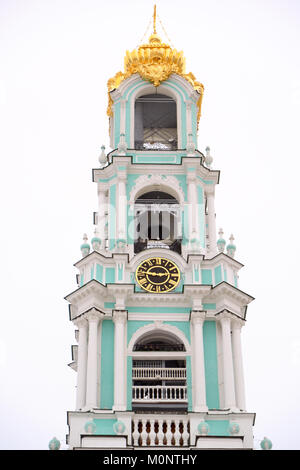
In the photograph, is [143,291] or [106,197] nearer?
[143,291]

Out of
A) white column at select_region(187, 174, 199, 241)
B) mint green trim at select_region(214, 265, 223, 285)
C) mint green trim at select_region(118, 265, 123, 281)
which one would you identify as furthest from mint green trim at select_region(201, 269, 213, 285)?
mint green trim at select_region(118, 265, 123, 281)

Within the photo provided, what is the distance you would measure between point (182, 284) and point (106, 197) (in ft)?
15.4

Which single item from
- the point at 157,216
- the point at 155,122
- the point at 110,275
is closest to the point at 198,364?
the point at 110,275

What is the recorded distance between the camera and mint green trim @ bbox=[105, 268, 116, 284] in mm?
26547

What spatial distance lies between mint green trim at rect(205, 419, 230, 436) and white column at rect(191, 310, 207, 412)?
41cm

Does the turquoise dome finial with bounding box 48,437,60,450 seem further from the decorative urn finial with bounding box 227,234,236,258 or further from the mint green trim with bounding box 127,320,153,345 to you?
the decorative urn finial with bounding box 227,234,236,258

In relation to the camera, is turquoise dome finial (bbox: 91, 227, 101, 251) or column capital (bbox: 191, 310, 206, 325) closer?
column capital (bbox: 191, 310, 206, 325)

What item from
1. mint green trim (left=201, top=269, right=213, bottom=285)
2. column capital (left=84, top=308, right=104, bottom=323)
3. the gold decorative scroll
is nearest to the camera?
column capital (left=84, top=308, right=104, bottom=323)

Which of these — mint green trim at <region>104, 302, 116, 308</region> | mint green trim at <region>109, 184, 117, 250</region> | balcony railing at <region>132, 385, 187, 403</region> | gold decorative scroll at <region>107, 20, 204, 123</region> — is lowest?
balcony railing at <region>132, 385, 187, 403</region>

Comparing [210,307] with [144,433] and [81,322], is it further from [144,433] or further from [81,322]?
[144,433]
